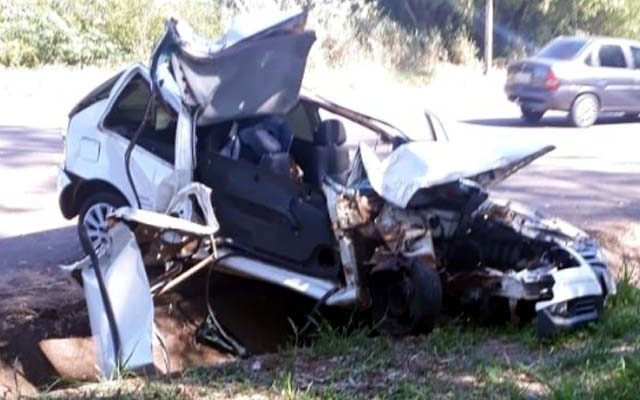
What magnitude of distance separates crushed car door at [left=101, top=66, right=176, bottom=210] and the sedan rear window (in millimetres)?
16472

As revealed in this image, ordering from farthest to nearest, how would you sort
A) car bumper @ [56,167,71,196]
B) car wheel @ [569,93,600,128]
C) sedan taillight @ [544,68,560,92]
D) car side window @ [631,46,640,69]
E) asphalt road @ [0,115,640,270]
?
car side window @ [631,46,640,69], car wheel @ [569,93,600,128], sedan taillight @ [544,68,560,92], asphalt road @ [0,115,640,270], car bumper @ [56,167,71,196]

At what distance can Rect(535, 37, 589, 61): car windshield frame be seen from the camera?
25.9 m

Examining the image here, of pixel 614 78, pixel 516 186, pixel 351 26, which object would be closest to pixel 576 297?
pixel 516 186

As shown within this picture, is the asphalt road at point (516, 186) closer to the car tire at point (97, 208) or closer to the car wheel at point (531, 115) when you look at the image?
the car tire at point (97, 208)

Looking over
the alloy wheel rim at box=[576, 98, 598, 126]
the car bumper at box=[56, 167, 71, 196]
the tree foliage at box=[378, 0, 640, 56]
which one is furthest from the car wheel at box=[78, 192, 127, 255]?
the tree foliage at box=[378, 0, 640, 56]

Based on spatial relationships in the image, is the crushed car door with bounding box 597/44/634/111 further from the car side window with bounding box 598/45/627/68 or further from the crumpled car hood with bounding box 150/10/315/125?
the crumpled car hood with bounding box 150/10/315/125

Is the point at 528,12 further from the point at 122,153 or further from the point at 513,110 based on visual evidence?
the point at 122,153

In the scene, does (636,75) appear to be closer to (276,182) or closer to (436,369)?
(276,182)

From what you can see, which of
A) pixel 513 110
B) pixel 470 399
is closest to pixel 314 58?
pixel 513 110

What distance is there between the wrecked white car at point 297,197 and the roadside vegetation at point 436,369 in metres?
0.25

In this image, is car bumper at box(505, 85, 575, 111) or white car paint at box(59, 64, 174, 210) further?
car bumper at box(505, 85, 575, 111)

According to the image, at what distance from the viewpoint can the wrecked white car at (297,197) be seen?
8.24 meters

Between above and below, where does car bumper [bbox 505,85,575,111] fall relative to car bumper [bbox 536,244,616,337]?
below

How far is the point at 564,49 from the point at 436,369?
20317mm
